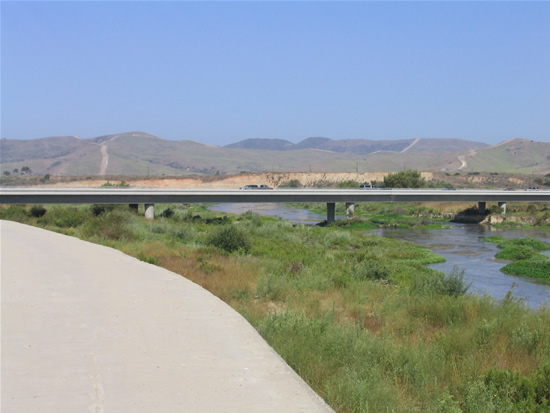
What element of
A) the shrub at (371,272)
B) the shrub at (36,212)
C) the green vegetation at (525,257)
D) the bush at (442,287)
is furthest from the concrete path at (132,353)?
the shrub at (36,212)

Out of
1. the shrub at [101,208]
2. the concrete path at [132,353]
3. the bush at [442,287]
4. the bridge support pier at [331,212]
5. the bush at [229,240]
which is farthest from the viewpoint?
the bridge support pier at [331,212]

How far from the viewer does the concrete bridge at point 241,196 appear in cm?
5081

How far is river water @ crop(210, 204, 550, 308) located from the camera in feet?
74.6

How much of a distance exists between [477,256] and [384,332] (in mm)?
26751

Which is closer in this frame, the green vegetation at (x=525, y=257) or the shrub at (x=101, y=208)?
the green vegetation at (x=525, y=257)

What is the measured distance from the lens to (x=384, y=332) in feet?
35.8

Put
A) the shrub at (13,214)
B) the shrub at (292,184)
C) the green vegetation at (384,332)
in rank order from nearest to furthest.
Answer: the green vegetation at (384,332) → the shrub at (13,214) → the shrub at (292,184)

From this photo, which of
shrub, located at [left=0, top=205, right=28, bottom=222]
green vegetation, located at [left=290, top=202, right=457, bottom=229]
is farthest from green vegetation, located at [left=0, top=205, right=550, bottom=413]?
green vegetation, located at [left=290, top=202, right=457, bottom=229]

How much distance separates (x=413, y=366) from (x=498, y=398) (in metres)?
1.53

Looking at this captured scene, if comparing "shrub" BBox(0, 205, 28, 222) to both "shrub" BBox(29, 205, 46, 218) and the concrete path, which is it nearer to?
"shrub" BBox(29, 205, 46, 218)

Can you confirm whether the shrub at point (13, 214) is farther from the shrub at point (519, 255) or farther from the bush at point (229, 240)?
the shrub at point (519, 255)

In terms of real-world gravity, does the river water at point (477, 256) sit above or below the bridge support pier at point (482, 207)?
below

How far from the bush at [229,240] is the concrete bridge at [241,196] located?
26.2 metres

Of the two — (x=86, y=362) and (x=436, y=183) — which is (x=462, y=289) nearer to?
(x=86, y=362)
